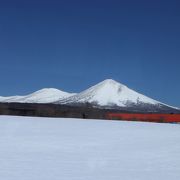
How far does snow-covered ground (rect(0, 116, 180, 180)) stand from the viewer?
5.59 m

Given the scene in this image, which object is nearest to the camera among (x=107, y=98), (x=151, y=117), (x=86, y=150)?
(x=86, y=150)

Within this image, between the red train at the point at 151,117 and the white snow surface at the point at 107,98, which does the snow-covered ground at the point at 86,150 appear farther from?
the white snow surface at the point at 107,98

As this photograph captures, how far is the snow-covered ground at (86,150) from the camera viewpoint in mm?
5594

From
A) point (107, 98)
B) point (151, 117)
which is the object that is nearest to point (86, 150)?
point (151, 117)

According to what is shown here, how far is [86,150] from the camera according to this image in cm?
665

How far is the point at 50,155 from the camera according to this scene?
20.7 feet

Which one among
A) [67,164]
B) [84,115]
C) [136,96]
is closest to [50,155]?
[67,164]

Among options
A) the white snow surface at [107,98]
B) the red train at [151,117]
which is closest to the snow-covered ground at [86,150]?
the red train at [151,117]

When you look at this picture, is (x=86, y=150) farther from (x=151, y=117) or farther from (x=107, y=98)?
(x=107, y=98)

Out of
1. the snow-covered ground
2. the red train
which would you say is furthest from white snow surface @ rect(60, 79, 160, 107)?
the snow-covered ground

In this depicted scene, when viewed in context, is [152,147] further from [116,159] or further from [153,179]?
[153,179]

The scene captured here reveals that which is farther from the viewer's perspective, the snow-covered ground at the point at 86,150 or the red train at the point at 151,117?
the red train at the point at 151,117

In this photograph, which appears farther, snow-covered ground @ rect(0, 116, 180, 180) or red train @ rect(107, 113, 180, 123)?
red train @ rect(107, 113, 180, 123)

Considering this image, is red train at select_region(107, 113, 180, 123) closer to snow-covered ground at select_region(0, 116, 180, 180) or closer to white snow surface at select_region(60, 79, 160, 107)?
snow-covered ground at select_region(0, 116, 180, 180)
